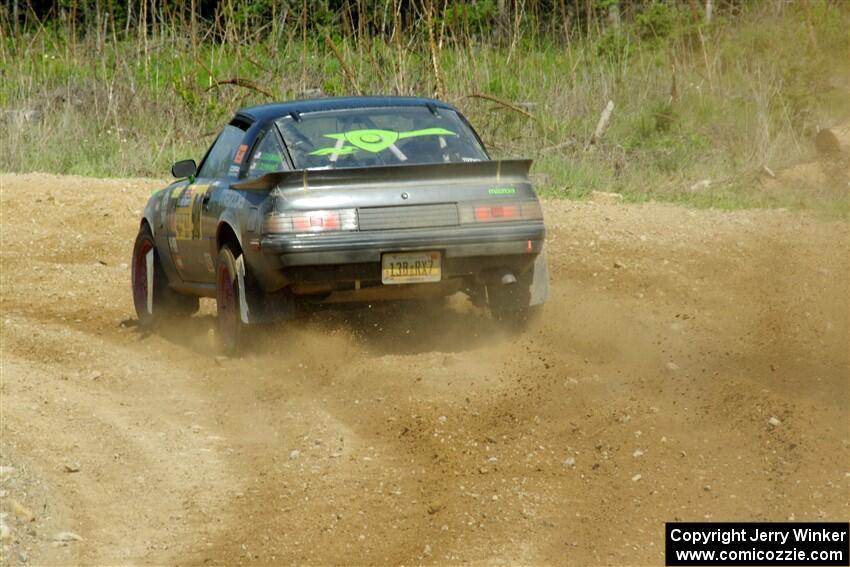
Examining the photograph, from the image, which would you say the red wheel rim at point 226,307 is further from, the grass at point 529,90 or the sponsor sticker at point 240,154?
the grass at point 529,90

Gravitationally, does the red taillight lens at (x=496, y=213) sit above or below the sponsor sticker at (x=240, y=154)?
below

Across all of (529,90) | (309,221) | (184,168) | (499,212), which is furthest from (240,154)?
(529,90)

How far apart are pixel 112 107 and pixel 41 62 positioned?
5.77ft

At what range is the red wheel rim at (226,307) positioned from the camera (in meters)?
8.84

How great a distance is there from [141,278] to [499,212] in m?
3.51

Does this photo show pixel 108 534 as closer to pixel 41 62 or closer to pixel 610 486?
pixel 610 486

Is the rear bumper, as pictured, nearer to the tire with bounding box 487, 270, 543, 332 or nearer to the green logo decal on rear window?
the tire with bounding box 487, 270, 543, 332

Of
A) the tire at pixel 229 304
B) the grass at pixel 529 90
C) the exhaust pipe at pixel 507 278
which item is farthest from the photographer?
the grass at pixel 529 90

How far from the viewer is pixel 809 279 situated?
10.4 metres

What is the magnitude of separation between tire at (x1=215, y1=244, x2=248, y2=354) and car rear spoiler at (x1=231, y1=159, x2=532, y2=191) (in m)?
0.55

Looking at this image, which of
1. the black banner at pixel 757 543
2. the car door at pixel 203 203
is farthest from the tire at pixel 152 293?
the black banner at pixel 757 543

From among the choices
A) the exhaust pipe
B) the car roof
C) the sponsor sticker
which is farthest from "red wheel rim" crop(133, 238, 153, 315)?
the exhaust pipe

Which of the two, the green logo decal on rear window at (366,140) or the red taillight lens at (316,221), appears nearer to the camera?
the red taillight lens at (316,221)

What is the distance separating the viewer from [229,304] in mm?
8938
